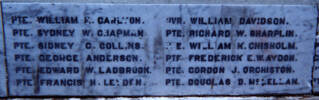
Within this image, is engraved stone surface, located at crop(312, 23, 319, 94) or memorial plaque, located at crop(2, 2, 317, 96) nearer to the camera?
memorial plaque, located at crop(2, 2, 317, 96)

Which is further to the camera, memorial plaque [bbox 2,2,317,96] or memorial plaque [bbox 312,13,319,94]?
memorial plaque [bbox 312,13,319,94]

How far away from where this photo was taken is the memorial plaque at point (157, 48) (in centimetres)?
244

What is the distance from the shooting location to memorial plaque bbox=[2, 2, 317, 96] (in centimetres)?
244

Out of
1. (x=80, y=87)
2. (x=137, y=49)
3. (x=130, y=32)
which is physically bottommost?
(x=80, y=87)

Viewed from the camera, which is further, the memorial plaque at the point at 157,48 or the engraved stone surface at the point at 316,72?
the engraved stone surface at the point at 316,72

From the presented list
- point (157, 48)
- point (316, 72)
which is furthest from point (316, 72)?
point (157, 48)

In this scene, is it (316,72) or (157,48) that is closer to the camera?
(157,48)

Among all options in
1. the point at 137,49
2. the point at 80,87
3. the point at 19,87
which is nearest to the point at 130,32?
the point at 137,49

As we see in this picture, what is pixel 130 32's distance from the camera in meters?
2.47

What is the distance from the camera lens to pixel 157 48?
8.19 ft

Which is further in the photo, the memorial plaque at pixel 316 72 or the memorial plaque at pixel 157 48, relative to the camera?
the memorial plaque at pixel 316 72

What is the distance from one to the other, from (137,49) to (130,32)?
0.19 metres

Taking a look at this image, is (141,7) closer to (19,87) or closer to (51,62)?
(51,62)

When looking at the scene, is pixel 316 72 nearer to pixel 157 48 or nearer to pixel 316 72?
pixel 316 72
